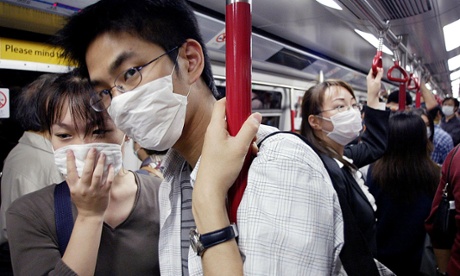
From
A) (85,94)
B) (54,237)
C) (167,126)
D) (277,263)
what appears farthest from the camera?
(85,94)

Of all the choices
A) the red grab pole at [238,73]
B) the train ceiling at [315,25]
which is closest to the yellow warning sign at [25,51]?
the train ceiling at [315,25]

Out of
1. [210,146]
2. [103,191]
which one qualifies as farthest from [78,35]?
[210,146]

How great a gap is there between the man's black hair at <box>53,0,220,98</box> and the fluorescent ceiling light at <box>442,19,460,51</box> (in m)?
1.79

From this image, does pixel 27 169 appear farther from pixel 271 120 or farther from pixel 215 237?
pixel 271 120

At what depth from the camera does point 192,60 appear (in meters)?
1.02

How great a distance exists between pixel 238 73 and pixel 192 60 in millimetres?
271

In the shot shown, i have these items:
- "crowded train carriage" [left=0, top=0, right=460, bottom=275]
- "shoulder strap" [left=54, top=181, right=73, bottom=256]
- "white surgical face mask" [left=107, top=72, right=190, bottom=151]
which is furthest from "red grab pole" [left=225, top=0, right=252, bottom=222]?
"shoulder strap" [left=54, top=181, right=73, bottom=256]

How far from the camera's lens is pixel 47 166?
2314mm

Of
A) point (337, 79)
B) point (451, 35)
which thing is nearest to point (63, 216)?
point (337, 79)

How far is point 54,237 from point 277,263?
90cm

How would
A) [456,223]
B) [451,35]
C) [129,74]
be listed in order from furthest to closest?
[451,35] → [456,223] → [129,74]

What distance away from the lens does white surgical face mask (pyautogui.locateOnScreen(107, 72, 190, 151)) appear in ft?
3.11

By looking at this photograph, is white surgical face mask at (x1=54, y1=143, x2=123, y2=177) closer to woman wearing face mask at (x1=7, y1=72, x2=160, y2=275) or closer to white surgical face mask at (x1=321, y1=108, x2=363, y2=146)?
woman wearing face mask at (x1=7, y1=72, x2=160, y2=275)

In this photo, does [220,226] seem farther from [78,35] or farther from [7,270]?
[7,270]
